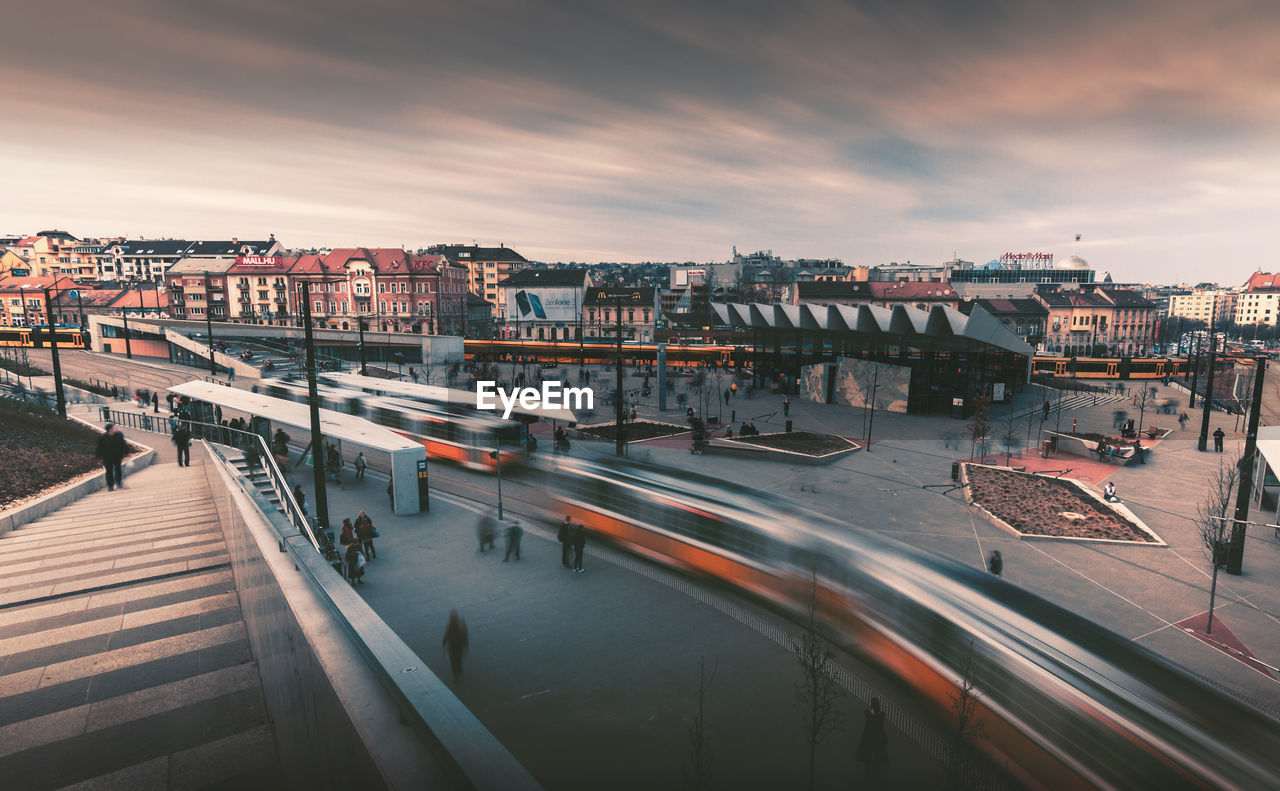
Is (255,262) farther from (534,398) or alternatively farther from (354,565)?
(354,565)

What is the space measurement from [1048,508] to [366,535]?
1985 cm

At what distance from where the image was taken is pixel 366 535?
1401cm

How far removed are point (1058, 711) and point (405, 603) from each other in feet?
35.3

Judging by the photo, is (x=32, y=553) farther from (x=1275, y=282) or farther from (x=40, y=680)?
(x=1275, y=282)

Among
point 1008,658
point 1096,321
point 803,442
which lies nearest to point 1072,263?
point 1096,321

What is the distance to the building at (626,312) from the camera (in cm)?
9225

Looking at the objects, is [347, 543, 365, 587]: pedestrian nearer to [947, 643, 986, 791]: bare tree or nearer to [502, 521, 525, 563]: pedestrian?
[502, 521, 525, 563]: pedestrian

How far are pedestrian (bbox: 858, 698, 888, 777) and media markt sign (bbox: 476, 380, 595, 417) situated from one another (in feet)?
57.4

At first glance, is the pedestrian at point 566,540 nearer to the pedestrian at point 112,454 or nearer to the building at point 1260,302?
the pedestrian at point 112,454

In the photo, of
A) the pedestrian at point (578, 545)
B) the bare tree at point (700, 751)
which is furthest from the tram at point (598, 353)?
the bare tree at point (700, 751)

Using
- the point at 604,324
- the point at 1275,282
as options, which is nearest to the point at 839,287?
the point at 604,324

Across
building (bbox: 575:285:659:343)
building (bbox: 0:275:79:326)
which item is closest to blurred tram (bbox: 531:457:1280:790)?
building (bbox: 575:285:659:343)

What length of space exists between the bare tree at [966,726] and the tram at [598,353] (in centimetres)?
4990

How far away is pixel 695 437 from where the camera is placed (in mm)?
28125
